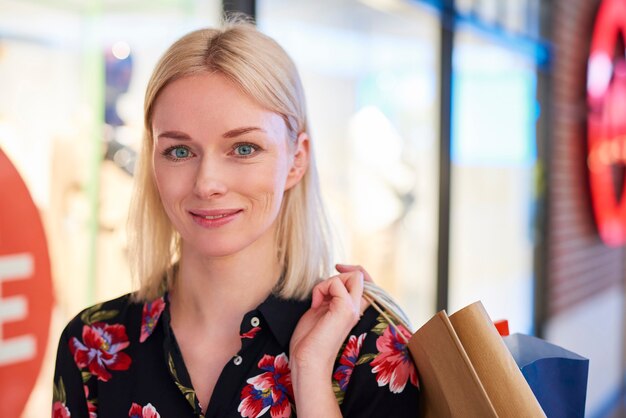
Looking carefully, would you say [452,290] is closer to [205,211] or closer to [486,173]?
[486,173]

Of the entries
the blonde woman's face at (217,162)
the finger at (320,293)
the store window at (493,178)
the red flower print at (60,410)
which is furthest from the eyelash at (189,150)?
the store window at (493,178)

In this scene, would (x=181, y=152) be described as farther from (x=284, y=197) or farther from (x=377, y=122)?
(x=377, y=122)

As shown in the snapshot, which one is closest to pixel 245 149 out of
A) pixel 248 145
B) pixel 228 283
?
pixel 248 145

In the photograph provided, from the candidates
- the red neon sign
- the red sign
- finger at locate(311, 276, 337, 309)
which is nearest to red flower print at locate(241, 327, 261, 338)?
finger at locate(311, 276, 337, 309)

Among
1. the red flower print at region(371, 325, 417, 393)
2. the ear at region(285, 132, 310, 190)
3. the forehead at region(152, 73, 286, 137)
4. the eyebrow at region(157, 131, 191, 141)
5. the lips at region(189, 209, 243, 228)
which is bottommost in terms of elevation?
the red flower print at region(371, 325, 417, 393)

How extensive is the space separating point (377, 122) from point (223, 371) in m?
2.15

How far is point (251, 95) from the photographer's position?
1.35 metres

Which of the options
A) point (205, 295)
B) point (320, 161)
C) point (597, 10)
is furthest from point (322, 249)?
point (597, 10)

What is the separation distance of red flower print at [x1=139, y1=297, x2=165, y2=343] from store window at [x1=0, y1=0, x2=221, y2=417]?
0.54 metres

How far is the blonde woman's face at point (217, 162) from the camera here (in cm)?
134

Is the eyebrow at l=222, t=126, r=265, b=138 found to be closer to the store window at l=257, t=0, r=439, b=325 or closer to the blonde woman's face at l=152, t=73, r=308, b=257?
the blonde woman's face at l=152, t=73, r=308, b=257

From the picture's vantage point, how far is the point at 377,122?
339 centimetres

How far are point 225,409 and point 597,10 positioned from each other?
5.47m

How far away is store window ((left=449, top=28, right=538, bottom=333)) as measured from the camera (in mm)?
4230
